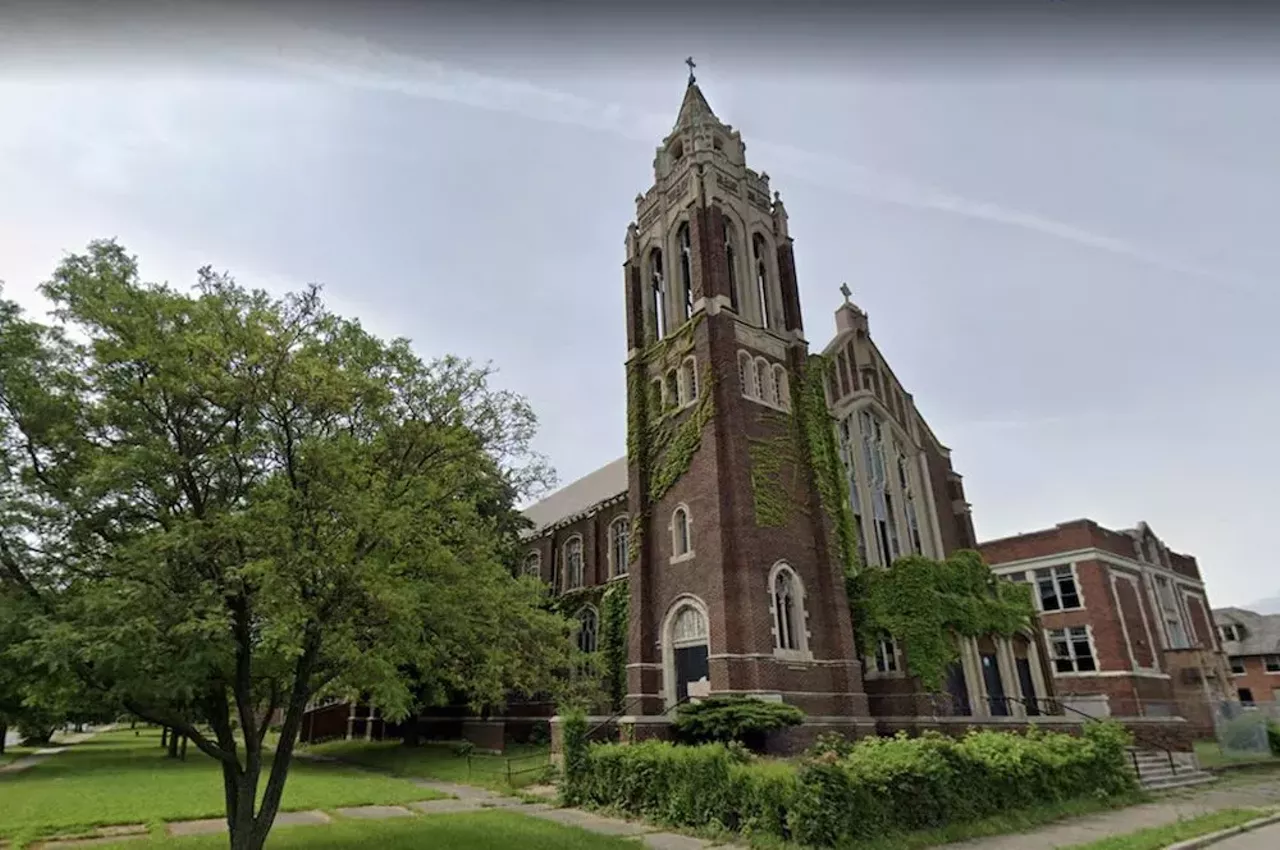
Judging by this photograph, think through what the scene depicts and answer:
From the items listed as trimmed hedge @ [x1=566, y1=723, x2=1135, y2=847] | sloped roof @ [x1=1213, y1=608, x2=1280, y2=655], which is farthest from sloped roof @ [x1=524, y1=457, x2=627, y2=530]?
sloped roof @ [x1=1213, y1=608, x2=1280, y2=655]

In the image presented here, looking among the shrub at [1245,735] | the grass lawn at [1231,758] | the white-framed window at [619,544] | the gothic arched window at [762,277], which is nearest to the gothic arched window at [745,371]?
the gothic arched window at [762,277]

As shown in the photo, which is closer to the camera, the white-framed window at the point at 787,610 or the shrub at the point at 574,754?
the shrub at the point at 574,754

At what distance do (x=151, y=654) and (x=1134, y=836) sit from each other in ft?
51.6

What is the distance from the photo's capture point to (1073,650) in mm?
34531

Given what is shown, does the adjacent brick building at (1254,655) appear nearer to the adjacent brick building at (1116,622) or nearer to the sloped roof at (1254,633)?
the sloped roof at (1254,633)

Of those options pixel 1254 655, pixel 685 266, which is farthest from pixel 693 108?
pixel 1254 655

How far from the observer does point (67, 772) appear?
25297mm

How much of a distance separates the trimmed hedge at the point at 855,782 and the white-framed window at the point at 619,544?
14308mm

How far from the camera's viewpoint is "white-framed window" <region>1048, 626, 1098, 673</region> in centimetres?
3394

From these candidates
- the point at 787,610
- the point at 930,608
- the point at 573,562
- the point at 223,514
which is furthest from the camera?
the point at 573,562

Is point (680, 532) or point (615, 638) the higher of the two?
point (680, 532)

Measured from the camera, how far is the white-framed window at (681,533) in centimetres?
2316

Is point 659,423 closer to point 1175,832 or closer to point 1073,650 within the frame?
point 1175,832

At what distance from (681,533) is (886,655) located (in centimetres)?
777
